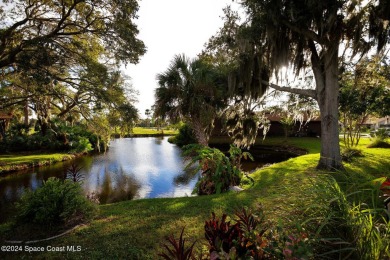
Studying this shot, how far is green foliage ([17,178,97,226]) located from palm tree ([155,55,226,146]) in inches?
256

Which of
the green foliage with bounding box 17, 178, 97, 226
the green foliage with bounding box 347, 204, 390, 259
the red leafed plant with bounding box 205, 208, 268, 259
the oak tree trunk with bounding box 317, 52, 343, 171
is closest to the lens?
the green foliage with bounding box 347, 204, 390, 259

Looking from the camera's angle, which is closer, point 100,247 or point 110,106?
point 100,247

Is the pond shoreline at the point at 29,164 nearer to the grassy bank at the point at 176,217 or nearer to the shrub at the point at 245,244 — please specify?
the grassy bank at the point at 176,217

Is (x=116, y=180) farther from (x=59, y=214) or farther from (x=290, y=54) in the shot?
(x=290, y=54)

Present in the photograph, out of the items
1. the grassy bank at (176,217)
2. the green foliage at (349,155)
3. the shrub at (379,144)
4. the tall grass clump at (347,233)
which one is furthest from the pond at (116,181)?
the shrub at (379,144)

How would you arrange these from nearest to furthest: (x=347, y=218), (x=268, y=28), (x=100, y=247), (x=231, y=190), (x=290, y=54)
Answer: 1. (x=347, y=218)
2. (x=100, y=247)
3. (x=231, y=190)
4. (x=268, y=28)
5. (x=290, y=54)

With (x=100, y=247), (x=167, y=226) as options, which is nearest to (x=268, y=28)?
(x=167, y=226)

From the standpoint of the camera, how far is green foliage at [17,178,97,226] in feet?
15.0

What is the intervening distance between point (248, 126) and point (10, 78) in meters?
15.2

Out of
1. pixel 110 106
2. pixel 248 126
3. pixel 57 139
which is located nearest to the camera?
pixel 110 106

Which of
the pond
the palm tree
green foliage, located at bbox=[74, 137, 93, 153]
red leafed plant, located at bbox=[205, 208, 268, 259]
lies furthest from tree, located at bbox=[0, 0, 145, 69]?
green foliage, located at bbox=[74, 137, 93, 153]

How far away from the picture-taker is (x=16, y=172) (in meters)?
14.6

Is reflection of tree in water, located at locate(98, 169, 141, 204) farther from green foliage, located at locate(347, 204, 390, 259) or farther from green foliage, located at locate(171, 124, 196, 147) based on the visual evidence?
green foliage, located at locate(171, 124, 196, 147)

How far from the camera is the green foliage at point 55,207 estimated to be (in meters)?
4.57
